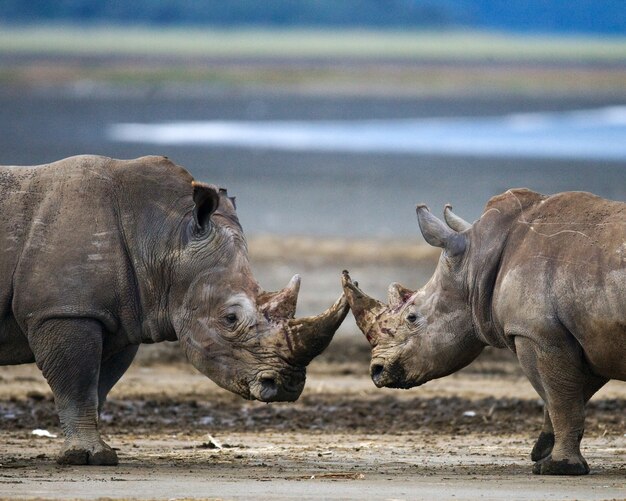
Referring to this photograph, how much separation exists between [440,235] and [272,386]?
4.96 feet

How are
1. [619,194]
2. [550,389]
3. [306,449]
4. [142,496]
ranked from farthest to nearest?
[619,194], [306,449], [550,389], [142,496]

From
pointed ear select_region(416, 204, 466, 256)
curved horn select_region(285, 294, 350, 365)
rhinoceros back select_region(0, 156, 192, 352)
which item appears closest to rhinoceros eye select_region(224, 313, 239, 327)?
curved horn select_region(285, 294, 350, 365)

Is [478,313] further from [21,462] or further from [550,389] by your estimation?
[21,462]

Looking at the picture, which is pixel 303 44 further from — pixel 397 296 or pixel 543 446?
pixel 543 446

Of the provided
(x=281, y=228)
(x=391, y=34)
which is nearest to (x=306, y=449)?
(x=281, y=228)

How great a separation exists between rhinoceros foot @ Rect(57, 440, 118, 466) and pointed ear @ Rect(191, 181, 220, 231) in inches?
61.0

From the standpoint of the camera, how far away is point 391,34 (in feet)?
587

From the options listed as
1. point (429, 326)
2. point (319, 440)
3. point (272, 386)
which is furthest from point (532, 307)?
point (319, 440)

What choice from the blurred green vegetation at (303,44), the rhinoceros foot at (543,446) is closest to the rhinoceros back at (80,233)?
the rhinoceros foot at (543,446)

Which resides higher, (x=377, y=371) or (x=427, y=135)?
(x=427, y=135)

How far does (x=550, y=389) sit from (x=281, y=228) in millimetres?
13937

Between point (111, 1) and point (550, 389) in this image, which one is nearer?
point (550, 389)

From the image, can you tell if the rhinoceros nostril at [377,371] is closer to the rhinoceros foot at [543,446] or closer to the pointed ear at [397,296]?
the pointed ear at [397,296]

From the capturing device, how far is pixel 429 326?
37.1ft
